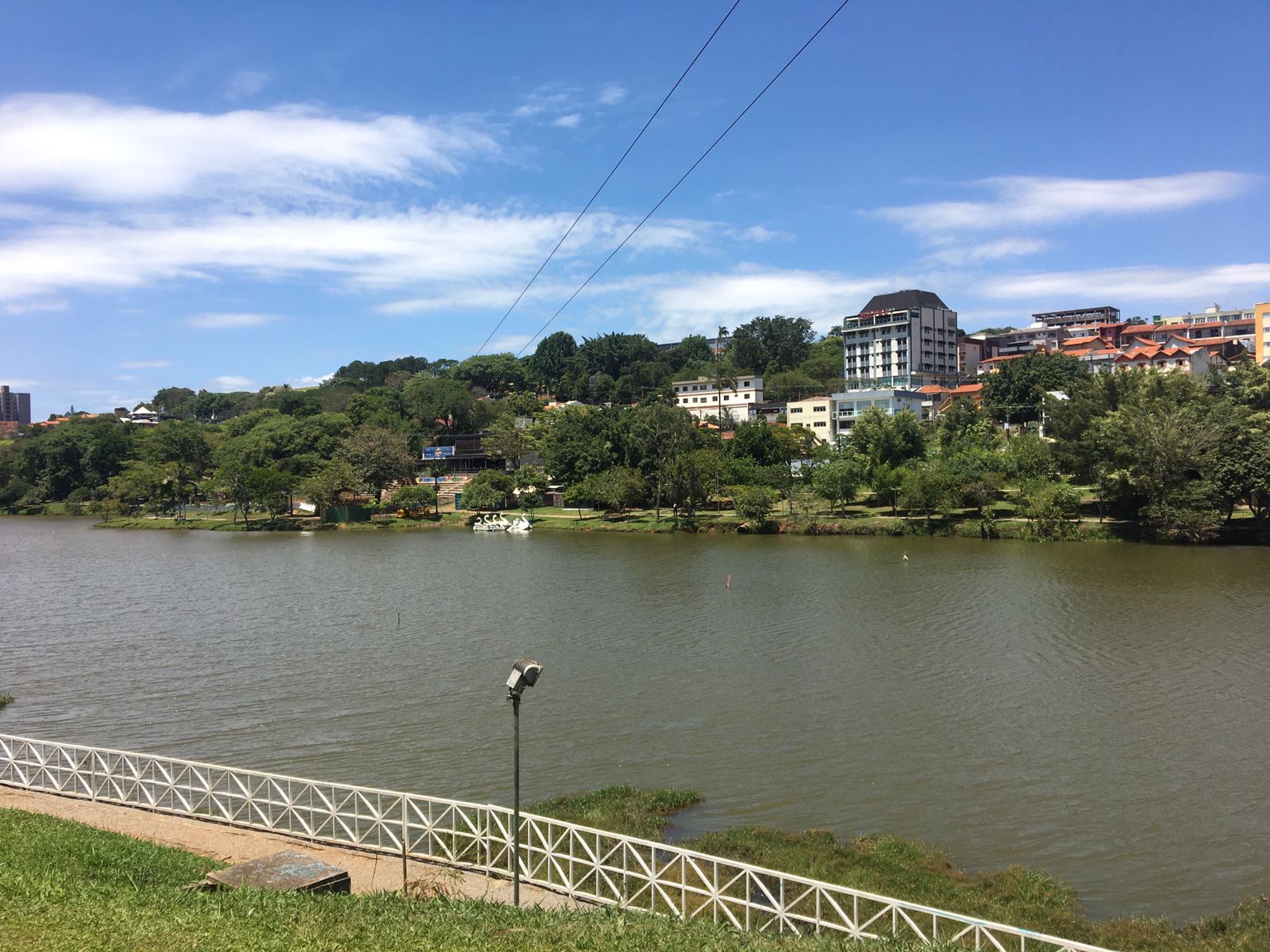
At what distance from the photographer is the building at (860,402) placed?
81438 mm

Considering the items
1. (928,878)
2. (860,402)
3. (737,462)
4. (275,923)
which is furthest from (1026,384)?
(275,923)

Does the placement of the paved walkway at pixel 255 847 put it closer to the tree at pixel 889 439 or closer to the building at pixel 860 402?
the tree at pixel 889 439

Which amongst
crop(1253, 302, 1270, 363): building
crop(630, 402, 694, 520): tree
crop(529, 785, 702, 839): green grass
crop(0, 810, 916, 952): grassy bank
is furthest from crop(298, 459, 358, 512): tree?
crop(1253, 302, 1270, 363): building

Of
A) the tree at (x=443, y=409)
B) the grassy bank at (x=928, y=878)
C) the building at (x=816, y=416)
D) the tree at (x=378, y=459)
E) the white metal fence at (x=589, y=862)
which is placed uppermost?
the tree at (x=443, y=409)

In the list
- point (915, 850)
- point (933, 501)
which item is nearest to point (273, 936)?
point (915, 850)

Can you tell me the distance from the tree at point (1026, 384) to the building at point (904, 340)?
18.5m

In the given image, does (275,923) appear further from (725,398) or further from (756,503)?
(725,398)

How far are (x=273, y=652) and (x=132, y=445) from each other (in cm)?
8942

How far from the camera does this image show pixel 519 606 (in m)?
36.0

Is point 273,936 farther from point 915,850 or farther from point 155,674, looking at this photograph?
point 155,674

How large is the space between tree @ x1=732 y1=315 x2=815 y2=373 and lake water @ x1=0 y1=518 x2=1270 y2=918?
84061 millimetres

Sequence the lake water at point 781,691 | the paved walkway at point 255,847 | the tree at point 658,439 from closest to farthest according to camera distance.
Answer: the paved walkway at point 255,847 < the lake water at point 781,691 < the tree at point 658,439

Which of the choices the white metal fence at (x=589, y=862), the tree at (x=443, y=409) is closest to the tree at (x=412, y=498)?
the tree at (x=443, y=409)

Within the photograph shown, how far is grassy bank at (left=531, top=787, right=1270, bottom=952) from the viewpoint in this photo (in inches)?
453
